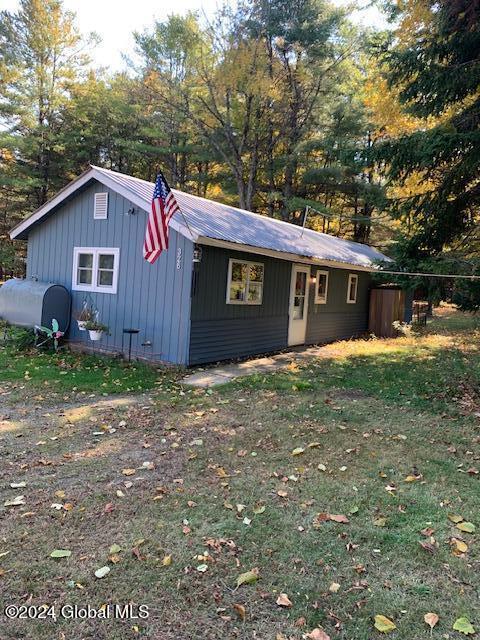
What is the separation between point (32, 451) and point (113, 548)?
2040 mm

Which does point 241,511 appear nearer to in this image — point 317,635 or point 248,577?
point 248,577

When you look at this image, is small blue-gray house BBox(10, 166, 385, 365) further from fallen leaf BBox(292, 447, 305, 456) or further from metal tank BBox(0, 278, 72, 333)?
fallen leaf BBox(292, 447, 305, 456)

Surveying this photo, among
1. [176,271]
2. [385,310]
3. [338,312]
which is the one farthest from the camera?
[385,310]

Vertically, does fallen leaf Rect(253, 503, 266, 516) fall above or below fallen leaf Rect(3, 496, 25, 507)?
above

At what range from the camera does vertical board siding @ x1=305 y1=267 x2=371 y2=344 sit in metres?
12.7

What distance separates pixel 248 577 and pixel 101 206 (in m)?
8.57

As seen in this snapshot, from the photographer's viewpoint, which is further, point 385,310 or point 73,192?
point 385,310

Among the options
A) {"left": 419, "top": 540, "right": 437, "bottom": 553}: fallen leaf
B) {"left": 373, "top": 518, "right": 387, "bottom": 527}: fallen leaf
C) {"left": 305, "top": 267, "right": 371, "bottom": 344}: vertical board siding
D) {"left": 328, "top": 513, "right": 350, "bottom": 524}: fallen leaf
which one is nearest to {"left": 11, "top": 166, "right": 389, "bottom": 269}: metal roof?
{"left": 305, "top": 267, "right": 371, "bottom": 344}: vertical board siding

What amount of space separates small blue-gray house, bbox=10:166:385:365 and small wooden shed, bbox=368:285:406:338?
4120 mm

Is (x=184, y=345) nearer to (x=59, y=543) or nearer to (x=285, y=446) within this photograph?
(x=285, y=446)

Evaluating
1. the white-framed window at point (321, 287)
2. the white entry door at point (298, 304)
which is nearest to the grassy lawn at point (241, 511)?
the white entry door at point (298, 304)

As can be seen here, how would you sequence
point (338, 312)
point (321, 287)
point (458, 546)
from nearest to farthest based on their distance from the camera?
point (458, 546)
point (321, 287)
point (338, 312)

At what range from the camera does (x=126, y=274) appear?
927cm

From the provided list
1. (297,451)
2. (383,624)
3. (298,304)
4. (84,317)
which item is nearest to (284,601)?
(383,624)
